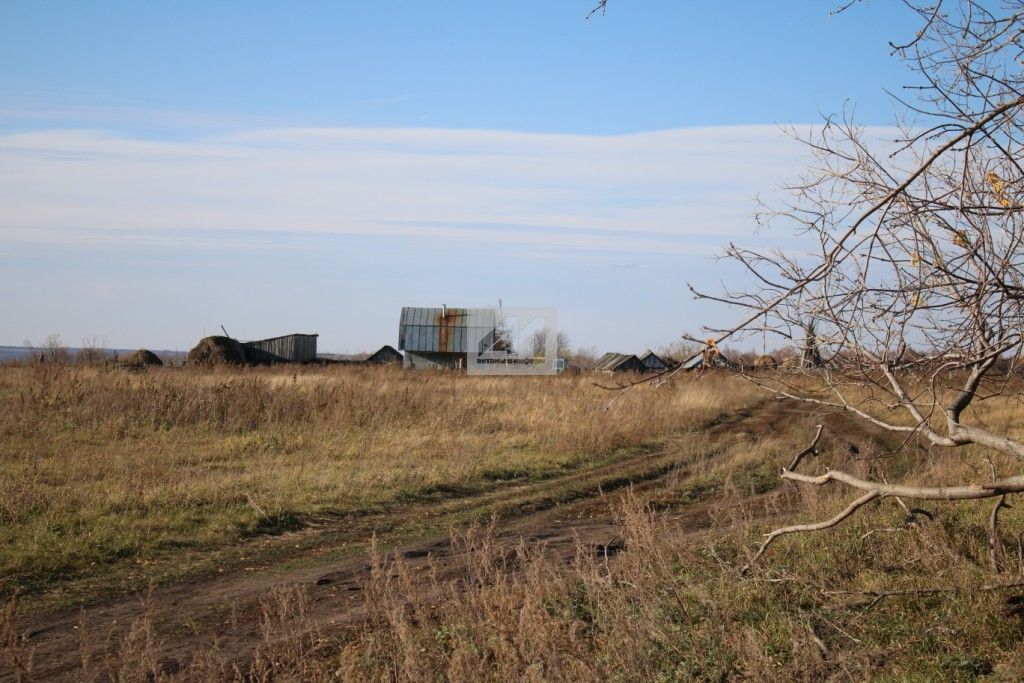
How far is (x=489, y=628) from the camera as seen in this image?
5.90 meters

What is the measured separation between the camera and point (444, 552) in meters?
9.13

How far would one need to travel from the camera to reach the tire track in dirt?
6223 millimetres

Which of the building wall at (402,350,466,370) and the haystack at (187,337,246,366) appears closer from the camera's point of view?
the haystack at (187,337,246,366)

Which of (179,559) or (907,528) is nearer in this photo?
(907,528)

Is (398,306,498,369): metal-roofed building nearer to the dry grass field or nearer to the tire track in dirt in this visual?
the dry grass field

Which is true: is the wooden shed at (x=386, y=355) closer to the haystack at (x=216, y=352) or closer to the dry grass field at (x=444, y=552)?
the haystack at (x=216, y=352)

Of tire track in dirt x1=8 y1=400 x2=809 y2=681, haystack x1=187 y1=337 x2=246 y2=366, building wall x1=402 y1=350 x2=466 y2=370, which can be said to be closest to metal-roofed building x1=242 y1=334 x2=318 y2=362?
haystack x1=187 y1=337 x2=246 y2=366

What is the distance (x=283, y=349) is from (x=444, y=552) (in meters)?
42.0

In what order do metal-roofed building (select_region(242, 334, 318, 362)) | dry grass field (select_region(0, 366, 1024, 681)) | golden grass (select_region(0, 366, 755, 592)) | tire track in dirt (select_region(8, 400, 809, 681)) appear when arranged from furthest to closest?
metal-roofed building (select_region(242, 334, 318, 362)) → golden grass (select_region(0, 366, 755, 592)) → tire track in dirt (select_region(8, 400, 809, 681)) → dry grass field (select_region(0, 366, 1024, 681))

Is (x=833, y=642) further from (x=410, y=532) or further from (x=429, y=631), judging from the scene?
(x=410, y=532)

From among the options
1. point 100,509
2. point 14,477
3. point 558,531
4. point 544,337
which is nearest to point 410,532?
point 558,531

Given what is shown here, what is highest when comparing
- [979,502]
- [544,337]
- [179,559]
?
[544,337]

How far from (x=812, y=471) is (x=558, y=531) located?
438 cm

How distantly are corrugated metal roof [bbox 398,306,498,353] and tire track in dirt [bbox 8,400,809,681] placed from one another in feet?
108
